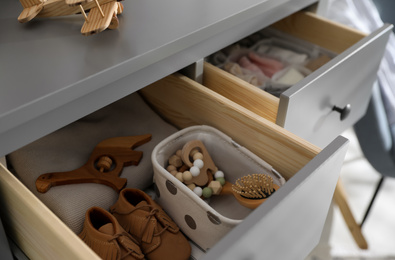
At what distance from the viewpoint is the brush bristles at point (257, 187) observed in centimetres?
70

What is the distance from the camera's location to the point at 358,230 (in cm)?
134

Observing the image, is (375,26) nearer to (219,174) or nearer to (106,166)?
(219,174)

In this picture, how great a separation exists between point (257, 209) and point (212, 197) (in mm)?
296

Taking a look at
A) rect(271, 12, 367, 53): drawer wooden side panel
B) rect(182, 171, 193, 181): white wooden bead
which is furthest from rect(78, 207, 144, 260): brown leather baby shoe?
rect(271, 12, 367, 53): drawer wooden side panel

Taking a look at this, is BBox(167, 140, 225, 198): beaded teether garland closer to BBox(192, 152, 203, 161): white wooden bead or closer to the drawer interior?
BBox(192, 152, 203, 161): white wooden bead

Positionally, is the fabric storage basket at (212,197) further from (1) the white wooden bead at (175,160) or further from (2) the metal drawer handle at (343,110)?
(2) the metal drawer handle at (343,110)

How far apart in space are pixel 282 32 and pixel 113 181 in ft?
2.11

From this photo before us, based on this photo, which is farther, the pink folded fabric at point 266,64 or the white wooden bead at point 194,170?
the pink folded fabric at point 266,64

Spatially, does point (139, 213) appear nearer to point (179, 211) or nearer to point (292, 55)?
point (179, 211)

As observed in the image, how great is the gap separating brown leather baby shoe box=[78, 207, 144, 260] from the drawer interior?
34 centimetres

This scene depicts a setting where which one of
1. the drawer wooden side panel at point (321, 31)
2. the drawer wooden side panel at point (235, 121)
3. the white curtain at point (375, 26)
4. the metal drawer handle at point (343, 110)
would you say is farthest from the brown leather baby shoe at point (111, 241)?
the white curtain at point (375, 26)

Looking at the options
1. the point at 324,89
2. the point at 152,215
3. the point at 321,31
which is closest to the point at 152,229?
the point at 152,215

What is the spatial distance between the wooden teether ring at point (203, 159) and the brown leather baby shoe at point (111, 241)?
0.17 meters

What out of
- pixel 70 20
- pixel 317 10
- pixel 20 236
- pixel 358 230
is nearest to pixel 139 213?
pixel 20 236
